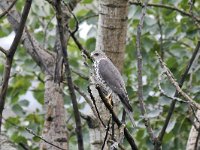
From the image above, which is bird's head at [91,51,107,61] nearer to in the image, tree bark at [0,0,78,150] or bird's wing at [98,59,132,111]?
bird's wing at [98,59,132,111]

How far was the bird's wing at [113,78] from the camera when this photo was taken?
3.15 m

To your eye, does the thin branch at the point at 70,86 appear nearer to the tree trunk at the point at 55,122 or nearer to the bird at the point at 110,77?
the bird at the point at 110,77

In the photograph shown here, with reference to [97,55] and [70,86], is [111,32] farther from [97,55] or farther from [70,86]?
[70,86]

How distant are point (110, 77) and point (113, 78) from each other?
6 cm

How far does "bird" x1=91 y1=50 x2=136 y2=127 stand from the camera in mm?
3098

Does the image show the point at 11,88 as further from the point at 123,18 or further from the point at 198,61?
the point at 123,18

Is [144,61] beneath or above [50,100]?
above

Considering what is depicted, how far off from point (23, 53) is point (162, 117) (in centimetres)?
121

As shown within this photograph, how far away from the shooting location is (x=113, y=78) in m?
3.25

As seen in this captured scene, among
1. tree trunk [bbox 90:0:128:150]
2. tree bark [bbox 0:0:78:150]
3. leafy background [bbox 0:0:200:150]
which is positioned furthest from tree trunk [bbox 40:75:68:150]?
leafy background [bbox 0:0:200:150]

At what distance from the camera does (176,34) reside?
4.49m

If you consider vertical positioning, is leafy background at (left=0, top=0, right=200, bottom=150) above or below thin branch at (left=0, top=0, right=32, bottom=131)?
above

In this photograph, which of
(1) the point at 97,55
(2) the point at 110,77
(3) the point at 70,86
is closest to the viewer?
(3) the point at 70,86

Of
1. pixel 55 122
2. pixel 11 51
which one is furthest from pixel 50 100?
pixel 11 51
